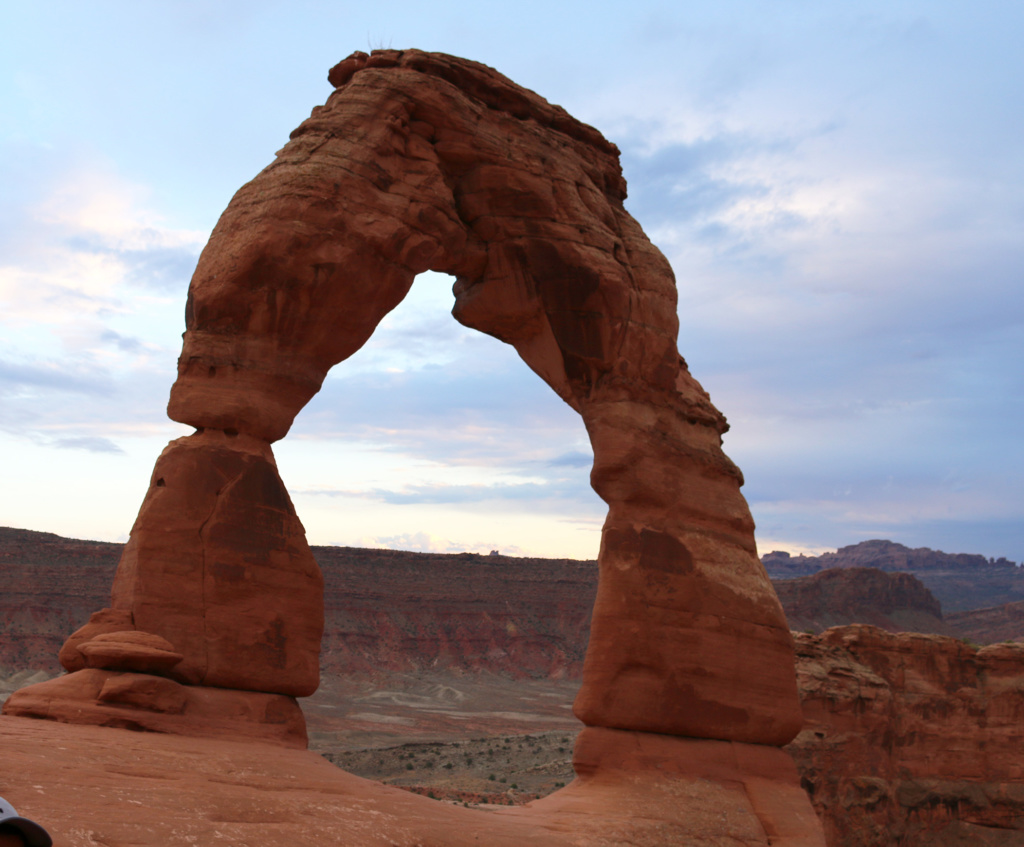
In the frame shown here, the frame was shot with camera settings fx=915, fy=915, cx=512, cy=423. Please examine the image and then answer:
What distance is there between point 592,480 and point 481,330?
2.50 metres

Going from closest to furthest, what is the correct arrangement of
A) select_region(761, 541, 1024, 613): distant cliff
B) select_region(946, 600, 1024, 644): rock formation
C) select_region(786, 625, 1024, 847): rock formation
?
select_region(786, 625, 1024, 847): rock formation
select_region(946, 600, 1024, 644): rock formation
select_region(761, 541, 1024, 613): distant cliff

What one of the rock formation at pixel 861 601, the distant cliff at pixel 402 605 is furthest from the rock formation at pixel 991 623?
the distant cliff at pixel 402 605

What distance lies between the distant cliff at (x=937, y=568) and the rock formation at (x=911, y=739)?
9089cm

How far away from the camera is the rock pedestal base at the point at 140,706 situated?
23.2 ft

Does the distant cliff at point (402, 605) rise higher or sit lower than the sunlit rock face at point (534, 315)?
lower

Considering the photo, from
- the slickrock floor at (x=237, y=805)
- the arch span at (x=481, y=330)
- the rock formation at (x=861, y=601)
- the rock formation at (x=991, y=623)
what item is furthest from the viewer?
the rock formation at (x=991, y=623)

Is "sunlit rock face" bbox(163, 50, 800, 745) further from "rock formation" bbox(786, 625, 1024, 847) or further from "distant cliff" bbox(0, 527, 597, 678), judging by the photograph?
"distant cliff" bbox(0, 527, 597, 678)

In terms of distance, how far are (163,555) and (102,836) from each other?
363cm

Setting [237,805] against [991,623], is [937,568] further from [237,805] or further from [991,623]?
[237,805]

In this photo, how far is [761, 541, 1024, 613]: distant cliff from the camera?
10312 centimetres

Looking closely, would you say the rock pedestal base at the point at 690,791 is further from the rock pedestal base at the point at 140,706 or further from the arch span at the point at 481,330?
the rock pedestal base at the point at 140,706

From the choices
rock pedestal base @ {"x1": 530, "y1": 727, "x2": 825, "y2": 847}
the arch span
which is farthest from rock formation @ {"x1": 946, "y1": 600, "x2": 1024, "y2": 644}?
the arch span

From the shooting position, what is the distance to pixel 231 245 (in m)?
9.13

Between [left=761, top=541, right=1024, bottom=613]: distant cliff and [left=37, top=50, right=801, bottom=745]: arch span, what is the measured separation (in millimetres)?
96138
